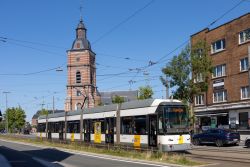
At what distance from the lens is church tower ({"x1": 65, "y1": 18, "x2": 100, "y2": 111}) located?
111625 millimetres

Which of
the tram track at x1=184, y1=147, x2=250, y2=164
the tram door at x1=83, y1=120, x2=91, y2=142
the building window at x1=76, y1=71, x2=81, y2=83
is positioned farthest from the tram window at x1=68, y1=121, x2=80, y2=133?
the building window at x1=76, y1=71, x2=81, y2=83

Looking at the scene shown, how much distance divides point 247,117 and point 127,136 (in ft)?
66.4

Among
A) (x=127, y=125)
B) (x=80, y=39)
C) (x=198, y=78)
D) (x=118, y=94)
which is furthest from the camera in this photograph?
(x=118, y=94)

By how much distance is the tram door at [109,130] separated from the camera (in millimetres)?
29578

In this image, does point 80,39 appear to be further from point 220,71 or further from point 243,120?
point 243,120

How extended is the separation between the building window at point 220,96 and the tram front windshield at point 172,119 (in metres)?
24.1

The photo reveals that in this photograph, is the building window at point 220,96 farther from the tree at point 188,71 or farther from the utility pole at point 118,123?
the utility pole at point 118,123

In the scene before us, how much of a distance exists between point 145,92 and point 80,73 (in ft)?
184

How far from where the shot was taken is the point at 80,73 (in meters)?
114

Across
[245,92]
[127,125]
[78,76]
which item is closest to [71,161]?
[127,125]

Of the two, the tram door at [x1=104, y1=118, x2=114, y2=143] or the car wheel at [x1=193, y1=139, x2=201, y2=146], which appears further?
the car wheel at [x1=193, y1=139, x2=201, y2=146]

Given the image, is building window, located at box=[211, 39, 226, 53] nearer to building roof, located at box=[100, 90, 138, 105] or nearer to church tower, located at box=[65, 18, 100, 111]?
church tower, located at box=[65, 18, 100, 111]

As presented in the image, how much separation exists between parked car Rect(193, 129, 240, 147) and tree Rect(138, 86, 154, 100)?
25277 mm

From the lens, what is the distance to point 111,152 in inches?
996
